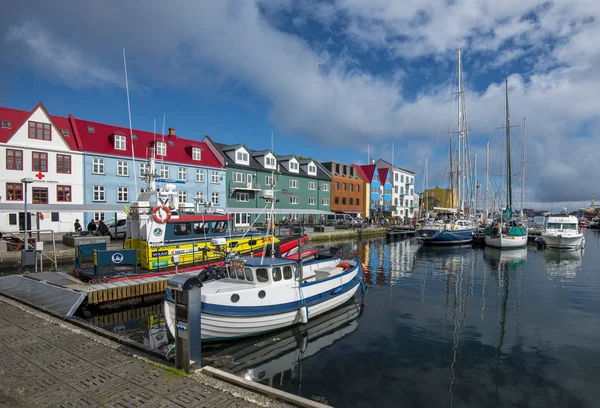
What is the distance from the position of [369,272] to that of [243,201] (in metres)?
24.2

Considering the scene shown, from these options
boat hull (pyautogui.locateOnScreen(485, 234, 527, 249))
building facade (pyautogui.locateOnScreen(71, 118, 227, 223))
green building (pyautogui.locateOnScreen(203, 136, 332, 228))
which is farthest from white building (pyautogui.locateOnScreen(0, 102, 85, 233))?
boat hull (pyautogui.locateOnScreen(485, 234, 527, 249))

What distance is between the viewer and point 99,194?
34.8 metres

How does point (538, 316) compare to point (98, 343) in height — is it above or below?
below

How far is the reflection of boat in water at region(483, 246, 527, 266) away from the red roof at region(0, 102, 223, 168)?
33.0 m

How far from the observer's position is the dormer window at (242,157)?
151 feet

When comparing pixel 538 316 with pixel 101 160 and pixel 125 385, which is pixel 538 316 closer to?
pixel 125 385

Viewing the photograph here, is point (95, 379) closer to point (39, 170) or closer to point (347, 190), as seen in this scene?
point (39, 170)

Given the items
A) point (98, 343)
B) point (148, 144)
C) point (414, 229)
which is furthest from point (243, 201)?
point (98, 343)

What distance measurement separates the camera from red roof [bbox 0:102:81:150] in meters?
30.1

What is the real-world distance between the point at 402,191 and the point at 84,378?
79.4 meters

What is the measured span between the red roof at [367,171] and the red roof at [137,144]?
34.3 m

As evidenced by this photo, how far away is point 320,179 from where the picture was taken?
5784cm

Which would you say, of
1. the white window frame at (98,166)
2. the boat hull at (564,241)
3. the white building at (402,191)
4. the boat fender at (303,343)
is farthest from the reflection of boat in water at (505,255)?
the white window frame at (98,166)

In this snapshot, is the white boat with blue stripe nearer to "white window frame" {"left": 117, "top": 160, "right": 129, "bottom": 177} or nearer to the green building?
the green building
